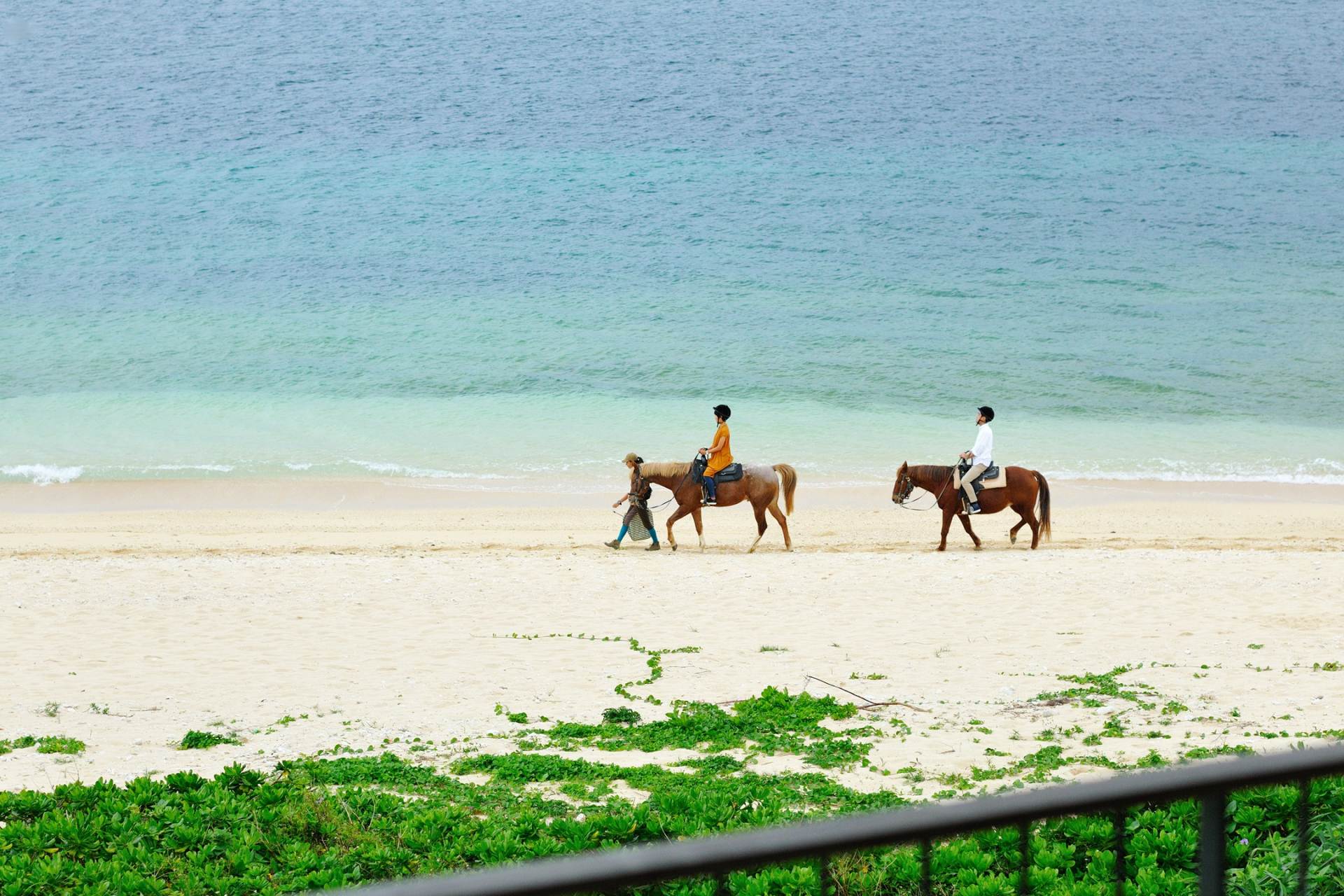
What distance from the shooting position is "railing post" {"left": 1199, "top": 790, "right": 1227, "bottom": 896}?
7.81 ft

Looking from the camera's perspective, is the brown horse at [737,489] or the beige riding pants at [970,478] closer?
the beige riding pants at [970,478]

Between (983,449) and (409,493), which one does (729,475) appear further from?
(409,493)

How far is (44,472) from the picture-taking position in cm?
2536

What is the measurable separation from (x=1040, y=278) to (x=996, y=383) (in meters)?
14.2

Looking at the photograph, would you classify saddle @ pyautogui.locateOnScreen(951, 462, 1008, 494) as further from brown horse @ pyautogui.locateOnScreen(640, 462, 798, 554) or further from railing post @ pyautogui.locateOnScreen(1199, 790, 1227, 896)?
railing post @ pyautogui.locateOnScreen(1199, 790, 1227, 896)

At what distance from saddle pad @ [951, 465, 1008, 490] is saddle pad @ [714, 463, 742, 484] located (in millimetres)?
2914

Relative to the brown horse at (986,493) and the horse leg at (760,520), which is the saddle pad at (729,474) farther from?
the brown horse at (986,493)

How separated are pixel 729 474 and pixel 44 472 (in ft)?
52.2

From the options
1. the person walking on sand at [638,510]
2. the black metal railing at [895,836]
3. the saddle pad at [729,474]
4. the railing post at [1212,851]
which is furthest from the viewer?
the saddle pad at [729,474]

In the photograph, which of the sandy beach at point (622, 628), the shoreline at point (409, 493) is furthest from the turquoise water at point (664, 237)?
the sandy beach at point (622, 628)

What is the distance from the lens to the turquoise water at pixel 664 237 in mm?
30688

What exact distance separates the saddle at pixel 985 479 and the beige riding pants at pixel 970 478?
3 centimetres

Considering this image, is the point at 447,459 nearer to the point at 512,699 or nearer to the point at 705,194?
the point at 512,699

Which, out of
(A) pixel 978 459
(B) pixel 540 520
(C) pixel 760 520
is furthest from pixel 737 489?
(B) pixel 540 520
